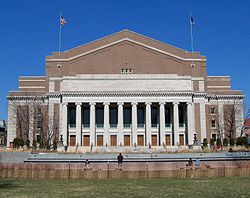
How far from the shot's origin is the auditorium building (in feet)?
233

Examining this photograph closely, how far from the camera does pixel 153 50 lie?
78.6 meters

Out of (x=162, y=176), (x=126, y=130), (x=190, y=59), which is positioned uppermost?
(x=190, y=59)

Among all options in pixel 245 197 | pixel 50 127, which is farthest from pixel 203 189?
pixel 50 127

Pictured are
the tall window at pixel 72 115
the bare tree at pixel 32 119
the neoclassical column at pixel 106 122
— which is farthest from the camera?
the tall window at pixel 72 115

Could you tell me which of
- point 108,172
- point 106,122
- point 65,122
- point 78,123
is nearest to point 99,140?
point 106,122

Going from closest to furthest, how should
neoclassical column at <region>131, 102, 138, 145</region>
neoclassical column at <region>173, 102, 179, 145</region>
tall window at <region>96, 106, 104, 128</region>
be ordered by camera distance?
neoclassical column at <region>131, 102, 138, 145</region> → neoclassical column at <region>173, 102, 179, 145</region> → tall window at <region>96, 106, 104, 128</region>

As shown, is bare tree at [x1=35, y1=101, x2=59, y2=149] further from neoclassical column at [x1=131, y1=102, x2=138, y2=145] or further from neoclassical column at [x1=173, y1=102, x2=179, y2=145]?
neoclassical column at [x1=173, y1=102, x2=179, y2=145]

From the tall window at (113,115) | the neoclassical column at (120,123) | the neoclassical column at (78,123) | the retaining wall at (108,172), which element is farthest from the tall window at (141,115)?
the retaining wall at (108,172)

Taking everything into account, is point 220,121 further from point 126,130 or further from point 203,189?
Result: point 203,189

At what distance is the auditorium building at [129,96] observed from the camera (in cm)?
7112

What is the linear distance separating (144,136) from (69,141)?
15.0m

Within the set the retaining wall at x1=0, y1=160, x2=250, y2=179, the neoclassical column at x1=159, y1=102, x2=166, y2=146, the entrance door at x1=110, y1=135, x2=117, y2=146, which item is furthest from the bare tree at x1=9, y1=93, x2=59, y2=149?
the retaining wall at x1=0, y1=160, x2=250, y2=179

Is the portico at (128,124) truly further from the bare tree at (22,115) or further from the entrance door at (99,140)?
the bare tree at (22,115)

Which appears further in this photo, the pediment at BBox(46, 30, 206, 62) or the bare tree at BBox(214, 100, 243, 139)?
the bare tree at BBox(214, 100, 243, 139)
